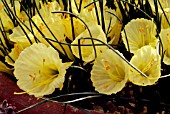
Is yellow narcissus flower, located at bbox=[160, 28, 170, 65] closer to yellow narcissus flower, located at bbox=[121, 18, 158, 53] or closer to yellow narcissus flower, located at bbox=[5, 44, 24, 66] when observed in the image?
yellow narcissus flower, located at bbox=[121, 18, 158, 53]

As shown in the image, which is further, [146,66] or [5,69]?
[5,69]

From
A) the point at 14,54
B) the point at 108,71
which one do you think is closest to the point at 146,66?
the point at 108,71

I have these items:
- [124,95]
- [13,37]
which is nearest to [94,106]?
[124,95]

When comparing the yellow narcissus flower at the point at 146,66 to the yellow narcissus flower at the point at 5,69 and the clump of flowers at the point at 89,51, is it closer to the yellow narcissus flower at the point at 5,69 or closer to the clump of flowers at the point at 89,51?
the clump of flowers at the point at 89,51

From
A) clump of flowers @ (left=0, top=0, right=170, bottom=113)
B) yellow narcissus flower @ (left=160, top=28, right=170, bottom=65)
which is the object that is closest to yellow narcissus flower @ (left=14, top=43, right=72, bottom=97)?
clump of flowers @ (left=0, top=0, right=170, bottom=113)

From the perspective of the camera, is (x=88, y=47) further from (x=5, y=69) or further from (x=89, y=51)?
(x=5, y=69)
